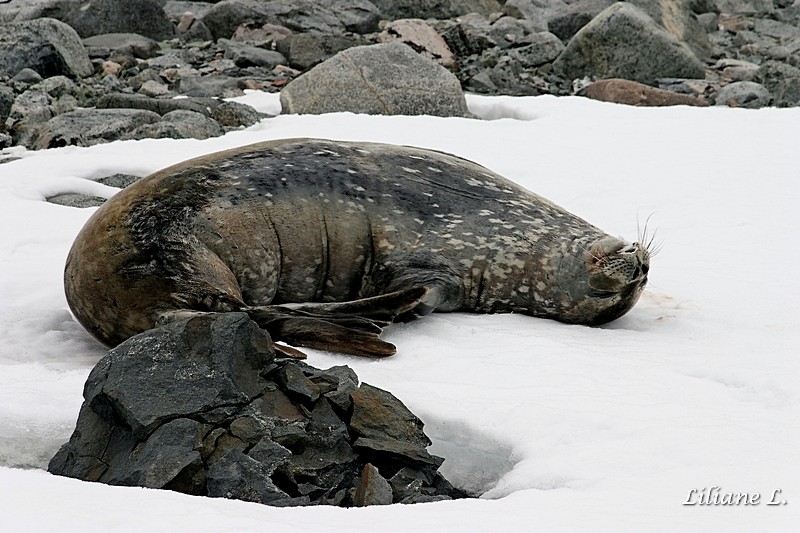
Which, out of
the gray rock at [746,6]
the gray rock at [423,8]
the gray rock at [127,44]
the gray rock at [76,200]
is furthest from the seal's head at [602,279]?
the gray rock at [746,6]

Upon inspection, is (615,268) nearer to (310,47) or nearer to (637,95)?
(637,95)

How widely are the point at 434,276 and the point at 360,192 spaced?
1.55ft

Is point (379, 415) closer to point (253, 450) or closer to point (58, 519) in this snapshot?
point (253, 450)

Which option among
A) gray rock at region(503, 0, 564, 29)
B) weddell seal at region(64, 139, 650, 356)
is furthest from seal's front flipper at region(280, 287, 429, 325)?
gray rock at region(503, 0, 564, 29)

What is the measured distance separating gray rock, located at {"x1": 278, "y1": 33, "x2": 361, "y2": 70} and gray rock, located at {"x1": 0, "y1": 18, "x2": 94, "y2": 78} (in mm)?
2718

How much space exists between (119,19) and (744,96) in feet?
30.6

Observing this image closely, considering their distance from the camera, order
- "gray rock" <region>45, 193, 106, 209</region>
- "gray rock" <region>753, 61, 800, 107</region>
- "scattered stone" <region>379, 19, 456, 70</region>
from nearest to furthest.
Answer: "gray rock" <region>45, 193, 106, 209</region>
"gray rock" <region>753, 61, 800, 107</region>
"scattered stone" <region>379, 19, 456, 70</region>

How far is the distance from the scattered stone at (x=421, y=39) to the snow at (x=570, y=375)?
6.64 meters

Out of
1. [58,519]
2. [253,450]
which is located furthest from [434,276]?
[58,519]

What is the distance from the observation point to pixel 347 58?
898 centimetres

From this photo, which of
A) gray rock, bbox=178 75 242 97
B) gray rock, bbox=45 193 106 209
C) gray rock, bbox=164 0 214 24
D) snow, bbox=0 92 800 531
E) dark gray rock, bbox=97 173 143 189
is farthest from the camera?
gray rock, bbox=164 0 214 24

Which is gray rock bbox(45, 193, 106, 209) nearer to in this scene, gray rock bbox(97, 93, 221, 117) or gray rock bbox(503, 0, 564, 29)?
gray rock bbox(97, 93, 221, 117)

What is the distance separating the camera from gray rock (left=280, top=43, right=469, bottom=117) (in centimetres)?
862

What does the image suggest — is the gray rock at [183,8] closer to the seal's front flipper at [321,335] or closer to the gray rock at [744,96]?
the gray rock at [744,96]
